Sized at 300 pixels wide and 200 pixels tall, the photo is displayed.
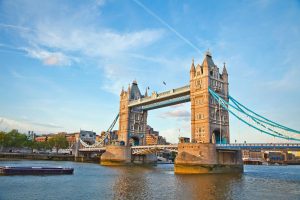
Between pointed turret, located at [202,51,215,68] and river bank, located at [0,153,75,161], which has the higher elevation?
pointed turret, located at [202,51,215,68]

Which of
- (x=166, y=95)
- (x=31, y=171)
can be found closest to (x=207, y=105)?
(x=166, y=95)

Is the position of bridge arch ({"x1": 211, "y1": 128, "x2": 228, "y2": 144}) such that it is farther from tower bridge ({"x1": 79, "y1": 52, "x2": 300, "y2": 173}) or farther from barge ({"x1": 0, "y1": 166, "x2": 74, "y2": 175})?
barge ({"x1": 0, "y1": 166, "x2": 74, "y2": 175})

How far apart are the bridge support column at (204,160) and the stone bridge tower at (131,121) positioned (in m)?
31.5

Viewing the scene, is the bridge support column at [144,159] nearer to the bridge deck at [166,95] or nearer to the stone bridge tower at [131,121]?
the stone bridge tower at [131,121]

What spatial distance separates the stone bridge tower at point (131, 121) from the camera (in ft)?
260

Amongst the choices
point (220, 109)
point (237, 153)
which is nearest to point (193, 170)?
point (237, 153)

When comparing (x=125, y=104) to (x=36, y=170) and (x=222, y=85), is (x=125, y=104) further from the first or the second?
(x=36, y=170)

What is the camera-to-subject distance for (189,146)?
4816 centimetres

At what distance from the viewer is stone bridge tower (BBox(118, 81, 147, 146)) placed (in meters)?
79.1

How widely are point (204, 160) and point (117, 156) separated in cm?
3266

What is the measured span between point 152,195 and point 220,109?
34.3 m

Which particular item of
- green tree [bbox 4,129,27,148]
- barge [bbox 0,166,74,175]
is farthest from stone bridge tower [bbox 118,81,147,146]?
green tree [bbox 4,129,27,148]

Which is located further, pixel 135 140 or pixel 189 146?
pixel 135 140

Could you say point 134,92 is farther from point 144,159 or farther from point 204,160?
point 204,160
